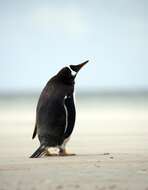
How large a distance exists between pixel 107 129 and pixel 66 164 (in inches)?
270

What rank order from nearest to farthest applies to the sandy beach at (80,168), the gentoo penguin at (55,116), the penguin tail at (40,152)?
the sandy beach at (80,168) < the penguin tail at (40,152) < the gentoo penguin at (55,116)

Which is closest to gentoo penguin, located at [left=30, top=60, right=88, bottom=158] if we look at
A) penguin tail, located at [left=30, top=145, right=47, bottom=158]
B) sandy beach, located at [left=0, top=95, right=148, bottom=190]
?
penguin tail, located at [left=30, top=145, right=47, bottom=158]

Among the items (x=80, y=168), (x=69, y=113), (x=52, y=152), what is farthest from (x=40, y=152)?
(x=80, y=168)

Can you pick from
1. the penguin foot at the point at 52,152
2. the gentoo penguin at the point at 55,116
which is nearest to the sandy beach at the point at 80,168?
the penguin foot at the point at 52,152

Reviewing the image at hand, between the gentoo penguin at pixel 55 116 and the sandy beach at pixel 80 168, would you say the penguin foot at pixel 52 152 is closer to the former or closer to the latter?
the gentoo penguin at pixel 55 116

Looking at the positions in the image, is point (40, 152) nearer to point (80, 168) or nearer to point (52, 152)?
point (52, 152)

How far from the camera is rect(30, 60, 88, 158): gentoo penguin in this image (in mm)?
9055

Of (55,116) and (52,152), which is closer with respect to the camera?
(55,116)

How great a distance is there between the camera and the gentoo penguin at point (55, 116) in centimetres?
905

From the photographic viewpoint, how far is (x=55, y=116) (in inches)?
357

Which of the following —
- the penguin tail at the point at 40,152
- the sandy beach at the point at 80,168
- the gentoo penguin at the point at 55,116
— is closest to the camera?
the sandy beach at the point at 80,168

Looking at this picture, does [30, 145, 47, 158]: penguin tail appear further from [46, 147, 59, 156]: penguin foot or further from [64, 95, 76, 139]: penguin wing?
[64, 95, 76, 139]: penguin wing

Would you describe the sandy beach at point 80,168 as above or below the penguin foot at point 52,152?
above

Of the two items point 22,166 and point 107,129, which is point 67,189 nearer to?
point 22,166
